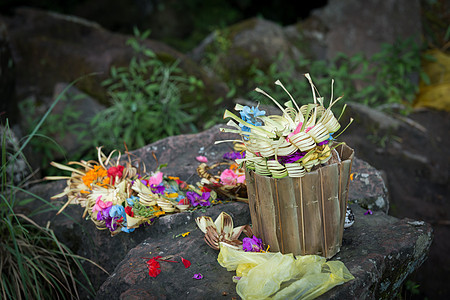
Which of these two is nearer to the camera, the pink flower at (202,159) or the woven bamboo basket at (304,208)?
the woven bamboo basket at (304,208)

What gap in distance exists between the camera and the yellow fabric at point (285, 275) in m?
1.45

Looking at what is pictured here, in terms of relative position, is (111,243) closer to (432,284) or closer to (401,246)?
(401,246)

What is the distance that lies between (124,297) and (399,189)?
2.99 m

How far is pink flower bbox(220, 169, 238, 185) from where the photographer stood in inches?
84.7

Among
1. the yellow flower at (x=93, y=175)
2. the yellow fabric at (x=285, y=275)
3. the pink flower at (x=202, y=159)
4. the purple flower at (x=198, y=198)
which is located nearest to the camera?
the yellow fabric at (x=285, y=275)

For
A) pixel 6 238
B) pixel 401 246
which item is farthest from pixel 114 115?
pixel 401 246

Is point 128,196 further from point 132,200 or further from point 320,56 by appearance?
point 320,56

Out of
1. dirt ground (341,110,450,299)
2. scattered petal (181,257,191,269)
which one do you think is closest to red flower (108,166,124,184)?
scattered petal (181,257,191,269)

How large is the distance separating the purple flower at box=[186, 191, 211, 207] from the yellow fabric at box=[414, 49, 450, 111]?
3412mm

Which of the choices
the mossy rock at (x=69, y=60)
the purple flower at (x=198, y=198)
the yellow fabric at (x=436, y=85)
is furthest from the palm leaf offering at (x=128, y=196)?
the yellow fabric at (x=436, y=85)

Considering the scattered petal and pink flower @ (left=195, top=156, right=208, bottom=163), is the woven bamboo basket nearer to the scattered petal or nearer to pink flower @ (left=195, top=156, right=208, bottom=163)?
the scattered petal

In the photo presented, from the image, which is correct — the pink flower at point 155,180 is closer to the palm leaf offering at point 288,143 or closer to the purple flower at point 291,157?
the palm leaf offering at point 288,143

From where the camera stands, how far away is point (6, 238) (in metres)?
2.36

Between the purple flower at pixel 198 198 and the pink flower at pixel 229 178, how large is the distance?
113 millimetres
